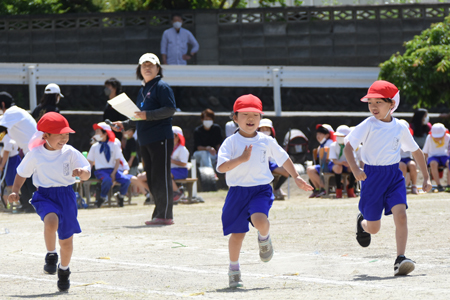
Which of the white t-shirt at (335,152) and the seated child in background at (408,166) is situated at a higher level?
the white t-shirt at (335,152)

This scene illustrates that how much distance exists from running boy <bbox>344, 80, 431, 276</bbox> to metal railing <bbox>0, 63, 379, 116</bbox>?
1007cm

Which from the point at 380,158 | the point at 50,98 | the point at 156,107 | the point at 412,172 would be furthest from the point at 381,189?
the point at 412,172

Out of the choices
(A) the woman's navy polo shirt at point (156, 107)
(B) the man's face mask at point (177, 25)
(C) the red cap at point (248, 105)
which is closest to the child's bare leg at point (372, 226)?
(C) the red cap at point (248, 105)

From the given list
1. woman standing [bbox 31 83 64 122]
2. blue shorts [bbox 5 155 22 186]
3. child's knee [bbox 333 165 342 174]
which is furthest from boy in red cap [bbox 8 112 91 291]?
child's knee [bbox 333 165 342 174]

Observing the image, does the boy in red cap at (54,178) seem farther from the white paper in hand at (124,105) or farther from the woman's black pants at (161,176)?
the woman's black pants at (161,176)

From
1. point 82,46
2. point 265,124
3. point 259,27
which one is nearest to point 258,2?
point 259,27

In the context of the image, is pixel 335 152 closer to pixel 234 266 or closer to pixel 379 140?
pixel 379 140

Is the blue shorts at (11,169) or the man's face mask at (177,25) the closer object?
the blue shorts at (11,169)

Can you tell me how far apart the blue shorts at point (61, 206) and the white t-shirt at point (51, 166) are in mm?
56

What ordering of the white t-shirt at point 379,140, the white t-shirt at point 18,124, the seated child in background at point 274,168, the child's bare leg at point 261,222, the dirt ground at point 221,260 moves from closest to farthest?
the dirt ground at point 221,260, the child's bare leg at point 261,222, the white t-shirt at point 379,140, the white t-shirt at point 18,124, the seated child in background at point 274,168

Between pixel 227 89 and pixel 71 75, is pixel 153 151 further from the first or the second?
pixel 227 89

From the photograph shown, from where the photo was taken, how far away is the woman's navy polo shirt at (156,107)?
973 cm

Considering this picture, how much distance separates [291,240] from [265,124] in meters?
5.75

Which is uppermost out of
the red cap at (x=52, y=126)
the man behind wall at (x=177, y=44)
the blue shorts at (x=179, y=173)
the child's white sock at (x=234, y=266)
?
the man behind wall at (x=177, y=44)
